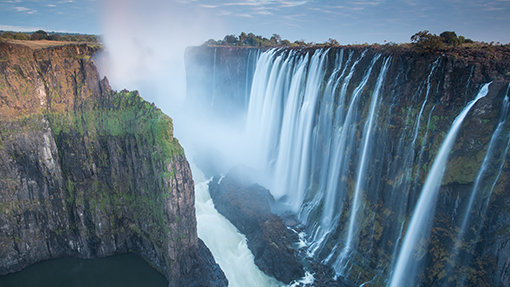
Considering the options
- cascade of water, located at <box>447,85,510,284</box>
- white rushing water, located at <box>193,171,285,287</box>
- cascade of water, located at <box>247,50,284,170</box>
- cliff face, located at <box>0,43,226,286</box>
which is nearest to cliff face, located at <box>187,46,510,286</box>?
cascade of water, located at <box>447,85,510,284</box>

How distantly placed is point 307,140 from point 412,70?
441 inches

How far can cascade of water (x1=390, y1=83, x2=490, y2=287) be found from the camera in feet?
48.5

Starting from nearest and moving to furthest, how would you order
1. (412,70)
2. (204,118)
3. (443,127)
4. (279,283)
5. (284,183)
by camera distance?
1. (443,127)
2. (412,70)
3. (279,283)
4. (284,183)
5. (204,118)

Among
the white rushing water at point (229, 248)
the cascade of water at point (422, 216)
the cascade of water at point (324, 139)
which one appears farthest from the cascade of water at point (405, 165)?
the white rushing water at point (229, 248)

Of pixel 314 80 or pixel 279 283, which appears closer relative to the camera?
pixel 279 283

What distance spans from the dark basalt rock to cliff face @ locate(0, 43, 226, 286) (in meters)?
3.74

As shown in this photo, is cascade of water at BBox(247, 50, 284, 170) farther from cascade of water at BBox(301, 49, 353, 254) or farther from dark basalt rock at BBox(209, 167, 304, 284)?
cascade of water at BBox(301, 49, 353, 254)

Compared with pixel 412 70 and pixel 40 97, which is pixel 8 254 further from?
pixel 412 70

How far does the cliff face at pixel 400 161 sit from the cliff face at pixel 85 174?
34.9ft

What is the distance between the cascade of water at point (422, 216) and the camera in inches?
582

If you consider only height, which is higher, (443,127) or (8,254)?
(443,127)

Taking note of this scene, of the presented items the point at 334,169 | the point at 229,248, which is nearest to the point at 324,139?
the point at 334,169

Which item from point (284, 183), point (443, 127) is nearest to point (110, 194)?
point (284, 183)

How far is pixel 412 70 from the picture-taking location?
17.5 meters
